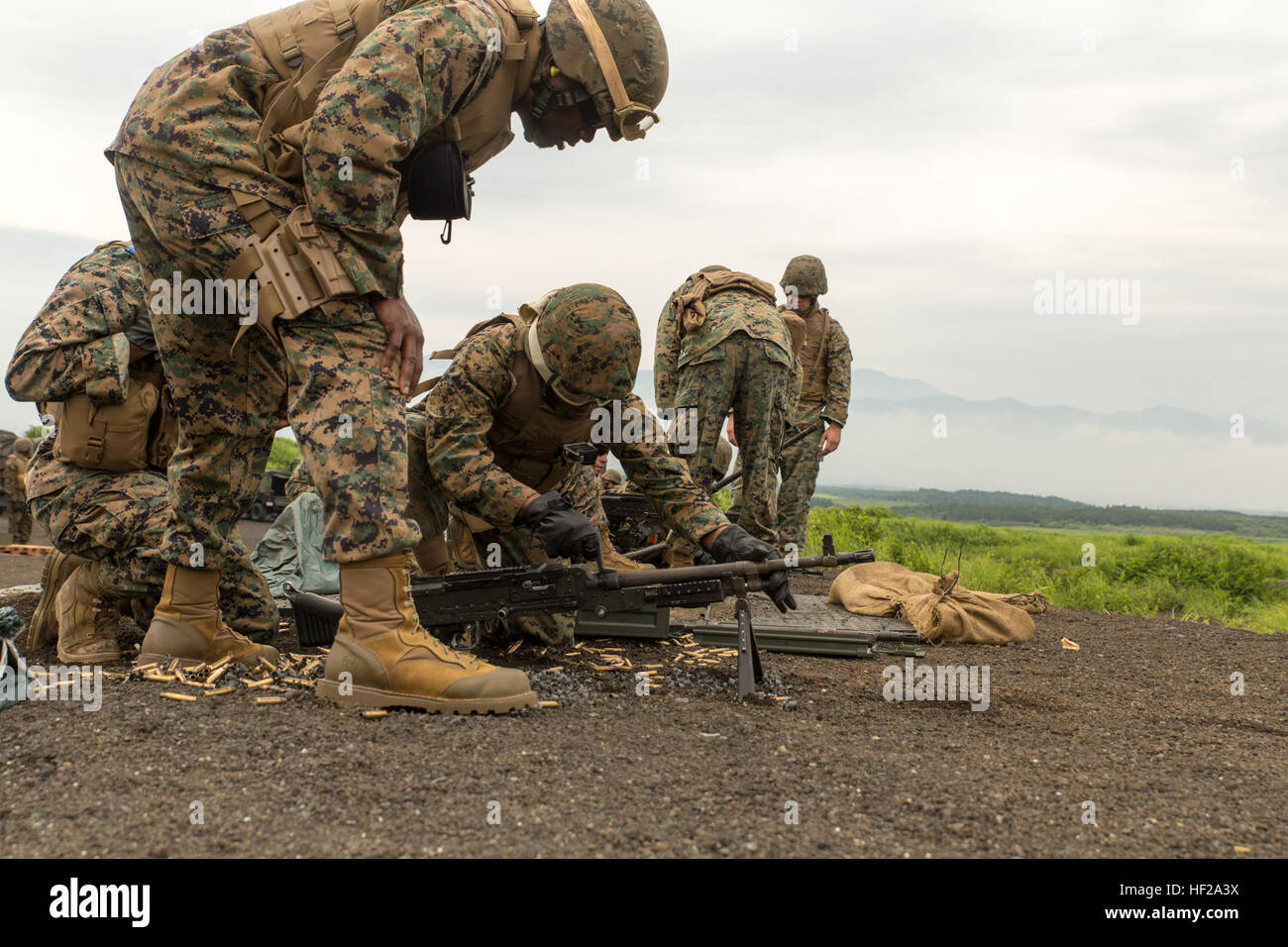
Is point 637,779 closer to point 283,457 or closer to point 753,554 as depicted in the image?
point 753,554

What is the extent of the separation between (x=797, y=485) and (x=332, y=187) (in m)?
6.49

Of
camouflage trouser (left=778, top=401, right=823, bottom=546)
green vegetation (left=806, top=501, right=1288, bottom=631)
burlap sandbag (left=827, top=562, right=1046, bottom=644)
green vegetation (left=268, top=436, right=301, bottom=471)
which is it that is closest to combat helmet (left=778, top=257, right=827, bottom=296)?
camouflage trouser (left=778, top=401, right=823, bottom=546)

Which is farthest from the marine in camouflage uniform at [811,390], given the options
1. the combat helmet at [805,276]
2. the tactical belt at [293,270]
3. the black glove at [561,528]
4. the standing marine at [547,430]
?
the tactical belt at [293,270]

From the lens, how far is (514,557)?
449cm

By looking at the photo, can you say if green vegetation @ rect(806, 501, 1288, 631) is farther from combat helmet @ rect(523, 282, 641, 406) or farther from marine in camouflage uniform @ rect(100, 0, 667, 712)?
marine in camouflage uniform @ rect(100, 0, 667, 712)

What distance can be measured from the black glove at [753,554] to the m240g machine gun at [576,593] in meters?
0.04

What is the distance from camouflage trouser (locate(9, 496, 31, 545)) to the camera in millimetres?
10750

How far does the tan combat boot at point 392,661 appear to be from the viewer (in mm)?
2672

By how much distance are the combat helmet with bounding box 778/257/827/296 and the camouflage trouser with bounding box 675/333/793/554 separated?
7.03 feet

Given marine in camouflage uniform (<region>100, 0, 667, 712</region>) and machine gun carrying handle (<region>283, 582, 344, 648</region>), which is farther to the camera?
machine gun carrying handle (<region>283, 582, 344, 648</region>)

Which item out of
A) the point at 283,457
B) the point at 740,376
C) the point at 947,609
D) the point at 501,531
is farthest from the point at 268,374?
the point at 283,457

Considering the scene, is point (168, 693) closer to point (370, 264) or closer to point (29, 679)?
point (29, 679)

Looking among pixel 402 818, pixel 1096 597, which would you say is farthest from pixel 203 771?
pixel 1096 597

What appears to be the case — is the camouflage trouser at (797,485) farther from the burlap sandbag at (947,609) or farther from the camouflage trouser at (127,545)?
the camouflage trouser at (127,545)
